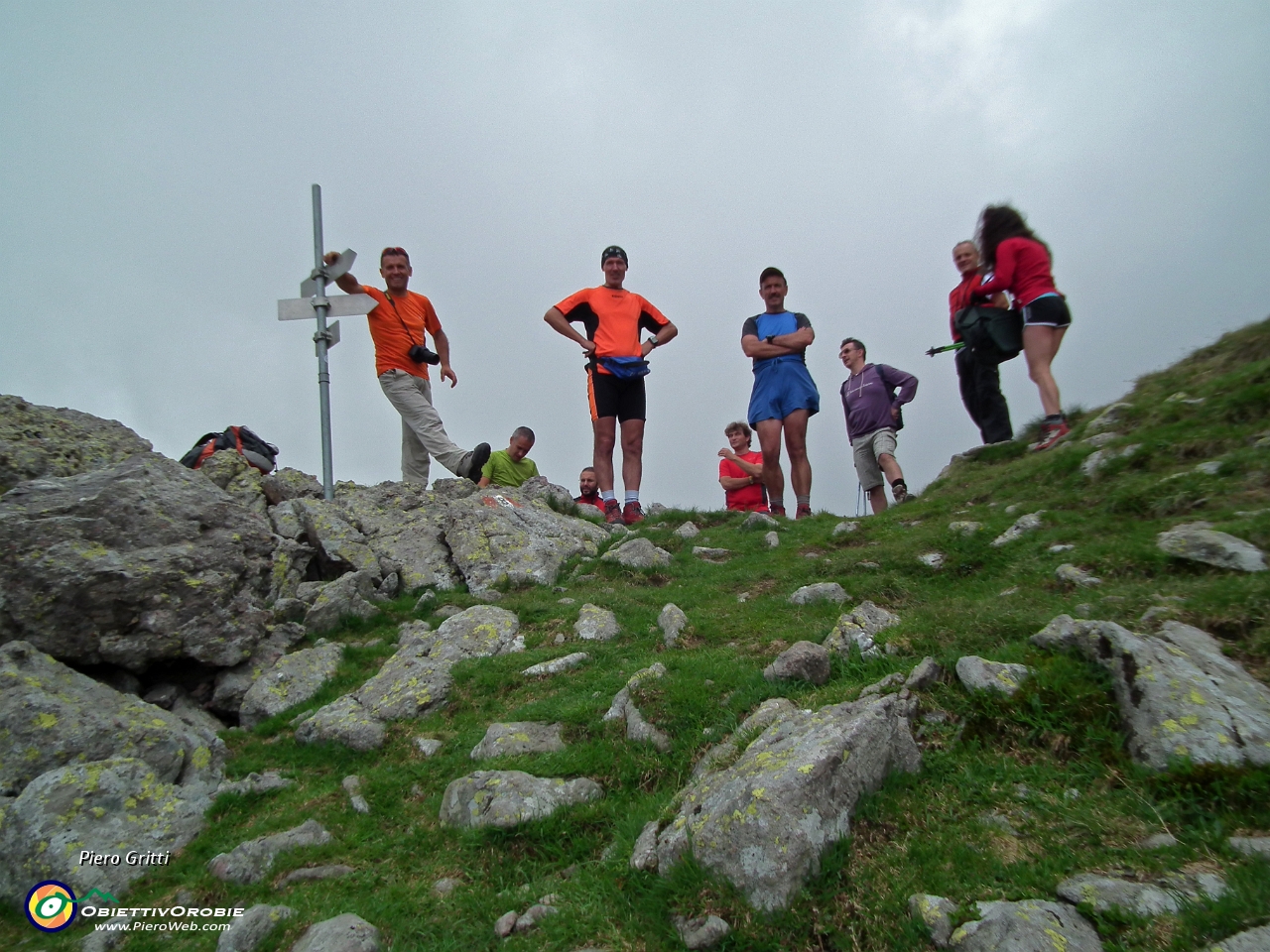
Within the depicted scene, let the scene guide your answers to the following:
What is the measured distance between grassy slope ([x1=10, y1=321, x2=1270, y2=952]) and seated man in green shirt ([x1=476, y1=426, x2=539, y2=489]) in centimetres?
487

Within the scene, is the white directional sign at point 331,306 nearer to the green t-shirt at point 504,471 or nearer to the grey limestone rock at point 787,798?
the green t-shirt at point 504,471

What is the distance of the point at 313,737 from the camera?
21.2ft

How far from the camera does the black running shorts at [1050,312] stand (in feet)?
36.1

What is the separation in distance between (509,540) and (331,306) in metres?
4.47

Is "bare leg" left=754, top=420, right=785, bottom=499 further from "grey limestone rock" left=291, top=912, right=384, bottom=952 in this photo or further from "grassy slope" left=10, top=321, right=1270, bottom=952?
"grey limestone rock" left=291, top=912, right=384, bottom=952

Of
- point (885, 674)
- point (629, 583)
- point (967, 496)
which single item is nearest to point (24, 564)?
point (629, 583)

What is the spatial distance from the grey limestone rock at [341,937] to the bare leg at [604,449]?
9.16 m

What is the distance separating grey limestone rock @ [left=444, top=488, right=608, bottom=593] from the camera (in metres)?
10.2

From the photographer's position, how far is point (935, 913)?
329 cm

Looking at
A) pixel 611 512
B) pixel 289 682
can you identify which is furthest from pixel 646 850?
pixel 611 512

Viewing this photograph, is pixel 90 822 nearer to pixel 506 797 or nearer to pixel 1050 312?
pixel 506 797

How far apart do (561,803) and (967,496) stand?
7584 mm

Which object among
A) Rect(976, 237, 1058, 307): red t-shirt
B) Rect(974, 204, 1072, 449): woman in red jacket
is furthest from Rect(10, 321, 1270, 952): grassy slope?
Rect(976, 237, 1058, 307): red t-shirt

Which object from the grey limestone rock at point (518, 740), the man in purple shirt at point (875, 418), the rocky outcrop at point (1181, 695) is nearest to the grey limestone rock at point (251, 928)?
the grey limestone rock at point (518, 740)
